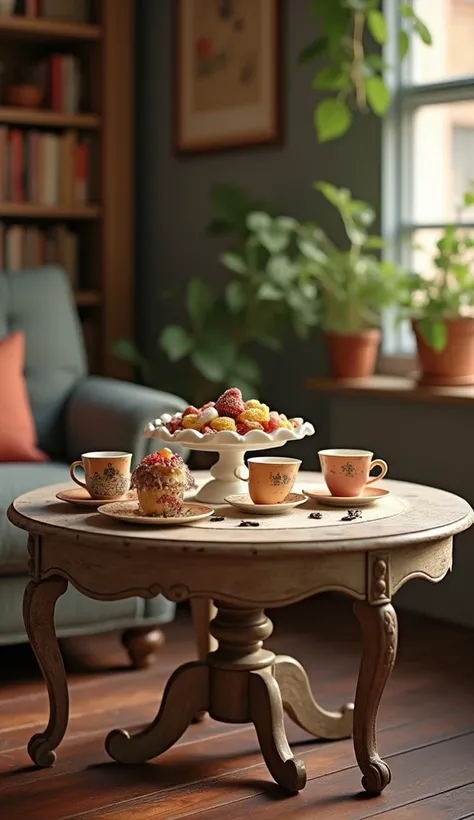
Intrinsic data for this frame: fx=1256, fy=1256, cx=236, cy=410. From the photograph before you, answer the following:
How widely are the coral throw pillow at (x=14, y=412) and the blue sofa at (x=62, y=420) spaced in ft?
0.10

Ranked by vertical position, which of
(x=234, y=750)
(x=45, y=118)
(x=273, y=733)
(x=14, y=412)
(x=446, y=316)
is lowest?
(x=234, y=750)

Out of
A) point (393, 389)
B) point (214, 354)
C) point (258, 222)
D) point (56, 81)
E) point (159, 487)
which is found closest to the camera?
point (159, 487)

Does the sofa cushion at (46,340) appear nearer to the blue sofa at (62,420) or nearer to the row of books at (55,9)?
the blue sofa at (62,420)

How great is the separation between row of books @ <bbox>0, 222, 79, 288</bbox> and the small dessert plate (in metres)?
2.36

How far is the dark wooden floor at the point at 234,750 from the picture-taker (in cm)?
214

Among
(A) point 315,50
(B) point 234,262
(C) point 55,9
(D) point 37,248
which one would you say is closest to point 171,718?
(B) point 234,262

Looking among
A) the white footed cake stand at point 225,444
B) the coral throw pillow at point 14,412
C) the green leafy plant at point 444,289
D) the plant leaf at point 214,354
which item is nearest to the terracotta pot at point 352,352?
the green leafy plant at point 444,289

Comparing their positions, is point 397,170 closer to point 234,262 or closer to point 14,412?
point 234,262

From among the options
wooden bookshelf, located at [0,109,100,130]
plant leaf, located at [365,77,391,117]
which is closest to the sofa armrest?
plant leaf, located at [365,77,391,117]

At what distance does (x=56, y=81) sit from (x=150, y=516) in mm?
2754

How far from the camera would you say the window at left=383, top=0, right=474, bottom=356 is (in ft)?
11.8

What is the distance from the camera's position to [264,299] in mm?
3713

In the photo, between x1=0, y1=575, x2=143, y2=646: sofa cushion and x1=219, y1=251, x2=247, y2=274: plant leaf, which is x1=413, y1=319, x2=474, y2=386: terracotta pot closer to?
x1=219, y1=251, x2=247, y2=274: plant leaf

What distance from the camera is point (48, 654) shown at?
2270 mm
